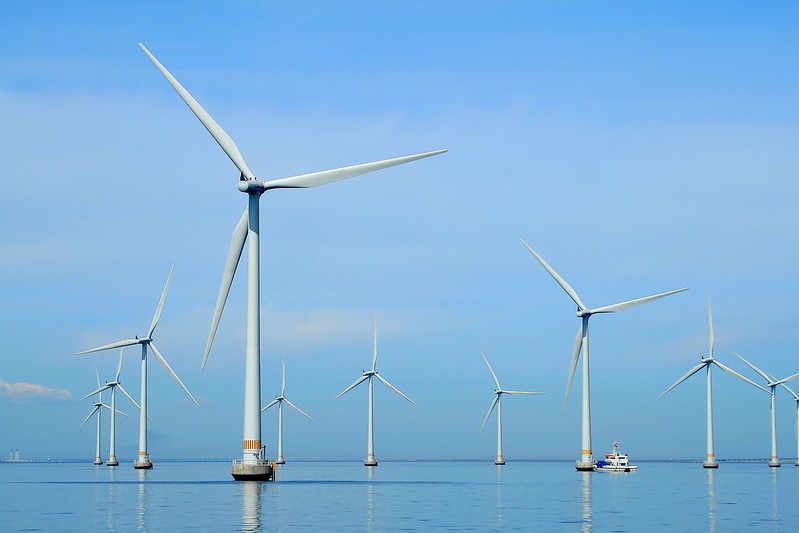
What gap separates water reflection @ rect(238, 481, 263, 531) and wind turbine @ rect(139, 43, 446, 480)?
172 inches

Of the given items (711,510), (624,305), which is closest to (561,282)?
(624,305)

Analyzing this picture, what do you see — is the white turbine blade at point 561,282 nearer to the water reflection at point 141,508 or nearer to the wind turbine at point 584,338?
the wind turbine at point 584,338

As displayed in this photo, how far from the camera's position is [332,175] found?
110m

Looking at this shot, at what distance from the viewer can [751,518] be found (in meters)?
81.2

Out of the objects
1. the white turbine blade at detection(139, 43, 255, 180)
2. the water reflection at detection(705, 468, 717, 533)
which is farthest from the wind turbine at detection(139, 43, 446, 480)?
the water reflection at detection(705, 468, 717, 533)

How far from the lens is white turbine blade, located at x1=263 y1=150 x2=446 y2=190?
10488 centimetres

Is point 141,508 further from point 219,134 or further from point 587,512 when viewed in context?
point 219,134

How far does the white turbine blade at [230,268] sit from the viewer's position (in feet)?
357

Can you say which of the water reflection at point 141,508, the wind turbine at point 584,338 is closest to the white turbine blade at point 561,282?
the wind turbine at point 584,338

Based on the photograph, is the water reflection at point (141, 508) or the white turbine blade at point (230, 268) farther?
the white turbine blade at point (230, 268)

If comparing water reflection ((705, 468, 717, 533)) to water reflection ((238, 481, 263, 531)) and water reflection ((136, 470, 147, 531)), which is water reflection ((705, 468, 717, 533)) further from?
water reflection ((136, 470, 147, 531))

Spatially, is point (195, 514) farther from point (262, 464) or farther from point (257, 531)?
point (262, 464)

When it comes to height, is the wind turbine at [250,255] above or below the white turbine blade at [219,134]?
below

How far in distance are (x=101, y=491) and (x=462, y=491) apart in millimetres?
37364
